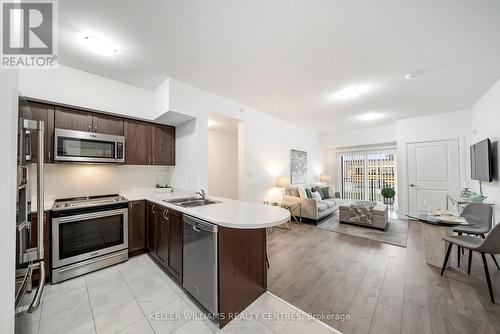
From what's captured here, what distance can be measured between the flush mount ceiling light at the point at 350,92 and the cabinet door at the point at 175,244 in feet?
10.9

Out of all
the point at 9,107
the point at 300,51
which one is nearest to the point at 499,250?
the point at 300,51

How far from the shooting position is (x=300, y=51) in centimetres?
210

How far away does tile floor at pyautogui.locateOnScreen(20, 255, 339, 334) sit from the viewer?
147 centimetres

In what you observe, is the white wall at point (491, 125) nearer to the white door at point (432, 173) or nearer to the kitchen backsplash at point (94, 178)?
the white door at point (432, 173)

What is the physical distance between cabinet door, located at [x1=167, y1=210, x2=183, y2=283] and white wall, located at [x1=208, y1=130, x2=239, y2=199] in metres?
3.24

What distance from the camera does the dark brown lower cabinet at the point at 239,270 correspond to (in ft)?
4.87

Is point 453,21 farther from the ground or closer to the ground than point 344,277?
farther from the ground

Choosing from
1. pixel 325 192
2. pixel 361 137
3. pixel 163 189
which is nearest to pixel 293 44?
pixel 163 189

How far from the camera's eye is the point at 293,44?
78.1 inches

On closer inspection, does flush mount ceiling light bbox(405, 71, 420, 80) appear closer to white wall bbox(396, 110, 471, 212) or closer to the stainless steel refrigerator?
white wall bbox(396, 110, 471, 212)

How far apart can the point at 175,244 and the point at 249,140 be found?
259 centimetres

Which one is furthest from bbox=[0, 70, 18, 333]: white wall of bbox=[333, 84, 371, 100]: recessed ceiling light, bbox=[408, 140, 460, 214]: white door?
bbox=[408, 140, 460, 214]: white door

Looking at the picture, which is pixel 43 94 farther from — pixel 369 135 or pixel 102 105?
pixel 369 135

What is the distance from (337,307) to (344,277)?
1.87 feet
